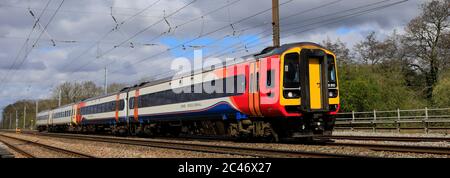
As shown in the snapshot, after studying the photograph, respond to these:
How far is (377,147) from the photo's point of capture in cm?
1187

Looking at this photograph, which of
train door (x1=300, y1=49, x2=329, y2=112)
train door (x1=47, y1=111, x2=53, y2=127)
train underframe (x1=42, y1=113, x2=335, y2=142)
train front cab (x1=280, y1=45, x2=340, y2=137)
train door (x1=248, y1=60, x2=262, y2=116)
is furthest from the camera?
train door (x1=47, y1=111, x2=53, y2=127)

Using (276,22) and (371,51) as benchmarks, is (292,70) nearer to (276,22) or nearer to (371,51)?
(276,22)

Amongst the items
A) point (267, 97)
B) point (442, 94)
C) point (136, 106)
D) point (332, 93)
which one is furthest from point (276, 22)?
point (442, 94)

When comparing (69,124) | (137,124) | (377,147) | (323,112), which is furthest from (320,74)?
(69,124)

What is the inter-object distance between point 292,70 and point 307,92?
2.62 feet

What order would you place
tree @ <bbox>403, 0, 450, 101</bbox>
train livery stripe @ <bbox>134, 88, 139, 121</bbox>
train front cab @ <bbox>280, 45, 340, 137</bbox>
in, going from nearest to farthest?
1. train front cab @ <bbox>280, 45, 340, 137</bbox>
2. train livery stripe @ <bbox>134, 88, 139, 121</bbox>
3. tree @ <bbox>403, 0, 450, 101</bbox>

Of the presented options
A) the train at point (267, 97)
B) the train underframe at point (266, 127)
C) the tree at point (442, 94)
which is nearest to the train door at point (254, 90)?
the train at point (267, 97)

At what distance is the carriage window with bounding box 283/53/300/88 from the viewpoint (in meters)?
13.7

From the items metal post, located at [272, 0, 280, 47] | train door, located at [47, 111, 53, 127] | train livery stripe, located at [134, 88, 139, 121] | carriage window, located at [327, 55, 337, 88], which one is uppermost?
metal post, located at [272, 0, 280, 47]

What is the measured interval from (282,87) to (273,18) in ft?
26.4

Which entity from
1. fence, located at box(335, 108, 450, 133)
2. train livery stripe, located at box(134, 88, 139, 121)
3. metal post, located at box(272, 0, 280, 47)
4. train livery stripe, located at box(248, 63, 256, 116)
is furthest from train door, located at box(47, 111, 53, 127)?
train livery stripe, located at box(248, 63, 256, 116)

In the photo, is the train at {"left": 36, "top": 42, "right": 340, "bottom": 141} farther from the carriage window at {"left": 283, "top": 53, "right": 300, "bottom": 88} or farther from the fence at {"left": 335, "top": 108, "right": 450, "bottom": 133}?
the fence at {"left": 335, "top": 108, "right": 450, "bottom": 133}

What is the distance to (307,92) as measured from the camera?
45.2ft
